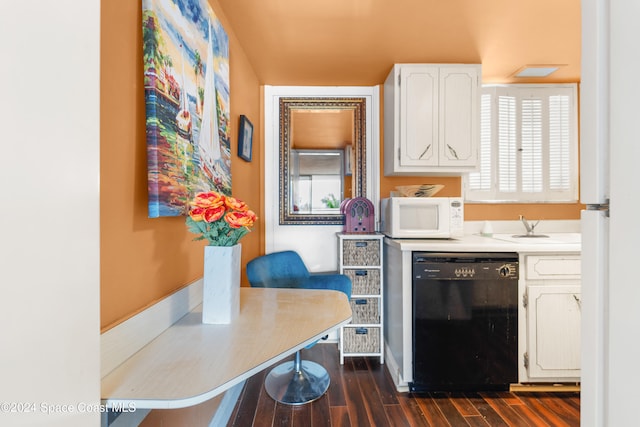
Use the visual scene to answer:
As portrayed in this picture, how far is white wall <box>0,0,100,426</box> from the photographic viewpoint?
1.25ft

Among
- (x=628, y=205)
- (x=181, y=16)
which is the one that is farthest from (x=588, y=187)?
(x=181, y=16)

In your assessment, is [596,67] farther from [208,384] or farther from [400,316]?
[400,316]

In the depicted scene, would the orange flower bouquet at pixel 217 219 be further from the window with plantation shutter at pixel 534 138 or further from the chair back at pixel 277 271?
the window with plantation shutter at pixel 534 138

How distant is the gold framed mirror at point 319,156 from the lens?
270cm

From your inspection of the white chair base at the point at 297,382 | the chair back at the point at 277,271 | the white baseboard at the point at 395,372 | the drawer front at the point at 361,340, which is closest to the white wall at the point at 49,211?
the chair back at the point at 277,271

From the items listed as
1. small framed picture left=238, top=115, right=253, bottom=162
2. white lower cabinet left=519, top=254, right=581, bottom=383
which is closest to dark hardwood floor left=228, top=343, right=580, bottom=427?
white lower cabinet left=519, top=254, right=581, bottom=383

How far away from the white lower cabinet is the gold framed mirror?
56.2 inches

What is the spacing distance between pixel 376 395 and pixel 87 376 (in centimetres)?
183

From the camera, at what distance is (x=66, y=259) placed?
1.55 ft

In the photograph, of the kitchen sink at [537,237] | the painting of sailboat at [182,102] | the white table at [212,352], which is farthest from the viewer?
the kitchen sink at [537,237]

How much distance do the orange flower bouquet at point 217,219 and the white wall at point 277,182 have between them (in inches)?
66.7

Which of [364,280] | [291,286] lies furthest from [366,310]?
[291,286]

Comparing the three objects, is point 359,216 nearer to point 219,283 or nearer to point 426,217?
point 426,217

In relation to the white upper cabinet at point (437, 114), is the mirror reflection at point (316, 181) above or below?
below
